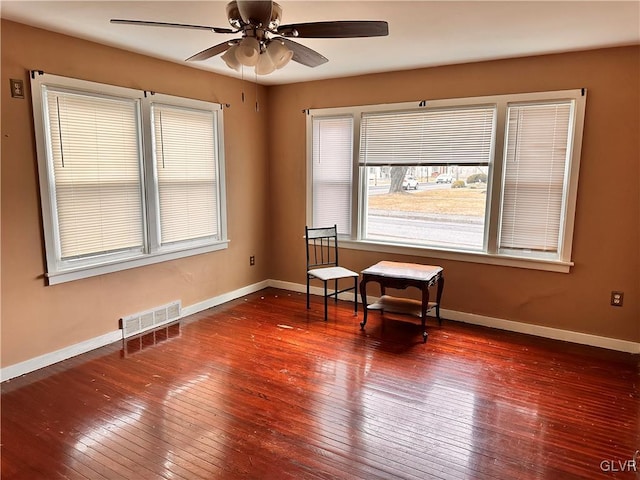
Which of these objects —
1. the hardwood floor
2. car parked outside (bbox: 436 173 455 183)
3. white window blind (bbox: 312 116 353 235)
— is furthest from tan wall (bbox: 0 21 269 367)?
car parked outside (bbox: 436 173 455 183)

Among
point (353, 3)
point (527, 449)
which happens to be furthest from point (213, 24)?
point (527, 449)

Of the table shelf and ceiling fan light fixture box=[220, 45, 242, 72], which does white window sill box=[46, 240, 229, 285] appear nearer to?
the table shelf

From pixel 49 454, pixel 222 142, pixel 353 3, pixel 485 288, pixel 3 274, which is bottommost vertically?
pixel 49 454

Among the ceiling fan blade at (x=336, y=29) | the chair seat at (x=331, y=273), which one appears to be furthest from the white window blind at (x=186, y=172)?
the ceiling fan blade at (x=336, y=29)

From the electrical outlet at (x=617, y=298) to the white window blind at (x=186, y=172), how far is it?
12.5ft

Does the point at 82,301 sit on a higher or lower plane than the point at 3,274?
lower

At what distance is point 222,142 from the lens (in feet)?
14.8

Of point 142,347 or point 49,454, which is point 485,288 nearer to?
point 142,347

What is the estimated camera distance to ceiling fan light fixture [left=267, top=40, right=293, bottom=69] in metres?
2.22

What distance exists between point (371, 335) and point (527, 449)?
1.72m

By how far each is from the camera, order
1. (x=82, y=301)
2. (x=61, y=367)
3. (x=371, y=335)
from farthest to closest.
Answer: (x=371, y=335) < (x=82, y=301) < (x=61, y=367)

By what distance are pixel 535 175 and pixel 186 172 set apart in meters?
3.28

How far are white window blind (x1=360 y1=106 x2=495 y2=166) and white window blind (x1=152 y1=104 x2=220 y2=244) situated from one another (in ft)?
5.43

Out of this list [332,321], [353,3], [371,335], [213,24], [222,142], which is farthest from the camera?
[222,142]
